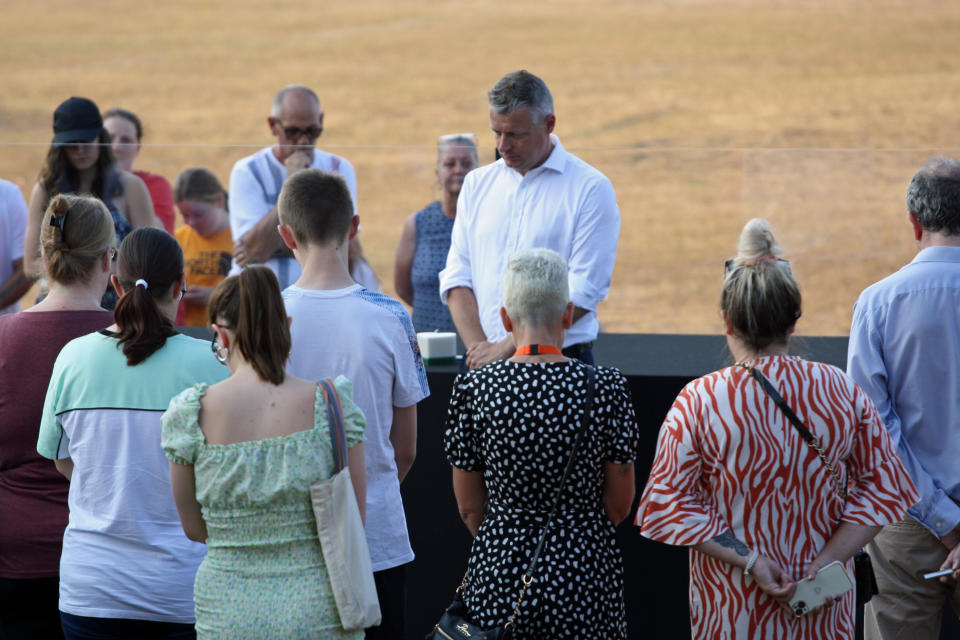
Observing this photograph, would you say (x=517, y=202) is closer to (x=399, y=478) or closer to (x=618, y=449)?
(x=399, y=478)

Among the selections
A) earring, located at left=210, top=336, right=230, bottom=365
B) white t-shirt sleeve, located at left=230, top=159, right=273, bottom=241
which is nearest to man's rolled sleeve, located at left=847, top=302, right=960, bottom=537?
earring, located at left=210, top=336, right=230, bottom=365

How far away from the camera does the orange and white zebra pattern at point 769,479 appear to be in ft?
6.64

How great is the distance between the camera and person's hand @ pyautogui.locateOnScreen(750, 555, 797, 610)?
6.65 ft

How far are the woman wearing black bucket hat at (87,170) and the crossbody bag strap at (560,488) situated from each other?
8.34 feet

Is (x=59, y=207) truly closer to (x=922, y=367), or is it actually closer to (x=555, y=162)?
(x=555, y=162)

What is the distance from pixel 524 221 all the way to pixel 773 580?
55.8 inches

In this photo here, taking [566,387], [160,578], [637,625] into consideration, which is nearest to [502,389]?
[566,387]

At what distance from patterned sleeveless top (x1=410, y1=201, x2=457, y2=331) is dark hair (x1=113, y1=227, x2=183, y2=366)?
6.87ft

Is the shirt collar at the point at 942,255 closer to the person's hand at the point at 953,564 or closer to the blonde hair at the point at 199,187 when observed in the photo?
the person's hand at the point at 953,564

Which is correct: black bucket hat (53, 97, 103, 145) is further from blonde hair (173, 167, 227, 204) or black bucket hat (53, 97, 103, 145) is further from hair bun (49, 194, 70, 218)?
hair bun (49, 194, 70, 218)

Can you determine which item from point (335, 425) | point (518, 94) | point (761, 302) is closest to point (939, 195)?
point (761, 302)

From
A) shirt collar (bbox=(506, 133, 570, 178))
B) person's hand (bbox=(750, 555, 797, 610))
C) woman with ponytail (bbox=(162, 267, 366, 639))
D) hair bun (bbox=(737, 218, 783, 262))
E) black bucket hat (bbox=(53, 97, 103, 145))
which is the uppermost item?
black bucket hat (bbox=(53, 97, 103, 145))

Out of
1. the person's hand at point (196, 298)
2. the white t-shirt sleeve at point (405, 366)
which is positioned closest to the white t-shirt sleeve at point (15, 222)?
the person's hand at point (196, 298)

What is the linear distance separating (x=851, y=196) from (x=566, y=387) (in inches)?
155
